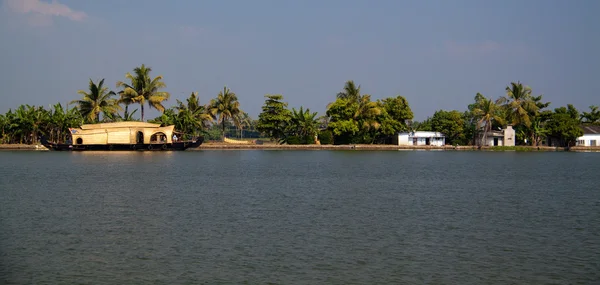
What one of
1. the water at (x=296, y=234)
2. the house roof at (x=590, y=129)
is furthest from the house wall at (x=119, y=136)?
the house roof at (x=590, y=129)

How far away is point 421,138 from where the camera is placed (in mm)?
82375

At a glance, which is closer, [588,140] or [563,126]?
[563,126]

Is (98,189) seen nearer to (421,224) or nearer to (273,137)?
(421,224)

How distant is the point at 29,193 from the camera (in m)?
24.8

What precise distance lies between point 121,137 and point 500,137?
46.5 metres

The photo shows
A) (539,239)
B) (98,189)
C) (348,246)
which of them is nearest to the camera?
(348,246)

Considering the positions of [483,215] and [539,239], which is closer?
[539,239]

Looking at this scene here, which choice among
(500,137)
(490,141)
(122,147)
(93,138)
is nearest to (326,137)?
(490,141)

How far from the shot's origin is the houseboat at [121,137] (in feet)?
219

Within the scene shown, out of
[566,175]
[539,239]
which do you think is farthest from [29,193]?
[566,175]

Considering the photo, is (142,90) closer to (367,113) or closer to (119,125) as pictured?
(119,125)

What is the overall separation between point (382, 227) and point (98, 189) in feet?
46.9

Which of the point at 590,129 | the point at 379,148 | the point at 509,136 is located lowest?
the point at 379,148

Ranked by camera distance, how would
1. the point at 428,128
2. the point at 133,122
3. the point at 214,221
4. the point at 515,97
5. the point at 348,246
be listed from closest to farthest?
the point at 348,246 → the point at 214,221 → the point at 133,122 → the point at 515,97 → the point at 428,128
